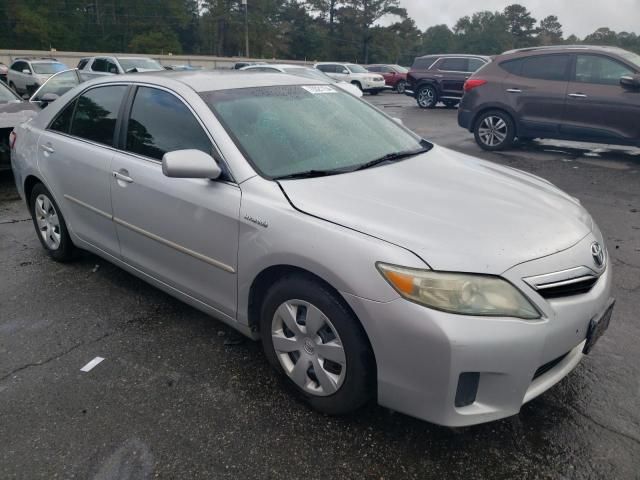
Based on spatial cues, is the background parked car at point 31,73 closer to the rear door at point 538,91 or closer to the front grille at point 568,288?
the rear door at point 538,91

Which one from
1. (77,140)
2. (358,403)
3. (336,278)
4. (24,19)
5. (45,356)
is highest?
(24,19)

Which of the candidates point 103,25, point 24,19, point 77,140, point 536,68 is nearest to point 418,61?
point 536,68

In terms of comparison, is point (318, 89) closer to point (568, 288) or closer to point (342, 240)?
point (342, 240)

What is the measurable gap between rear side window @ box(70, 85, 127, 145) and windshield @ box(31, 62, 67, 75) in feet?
57.5

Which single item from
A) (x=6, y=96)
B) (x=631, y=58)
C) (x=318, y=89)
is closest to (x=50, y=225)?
(x=318, y=89)

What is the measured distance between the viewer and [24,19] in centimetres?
6088

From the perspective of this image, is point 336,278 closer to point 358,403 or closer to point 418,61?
point 358,403

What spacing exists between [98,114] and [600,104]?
23.3 ft

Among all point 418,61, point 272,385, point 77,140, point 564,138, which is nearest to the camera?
point 272,385

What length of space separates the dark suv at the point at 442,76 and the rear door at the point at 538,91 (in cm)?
860

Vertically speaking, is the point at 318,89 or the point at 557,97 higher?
the point at 557,97

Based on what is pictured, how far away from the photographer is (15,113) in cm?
668

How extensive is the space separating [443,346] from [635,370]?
4.97 ft

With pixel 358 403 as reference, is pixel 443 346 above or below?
above
